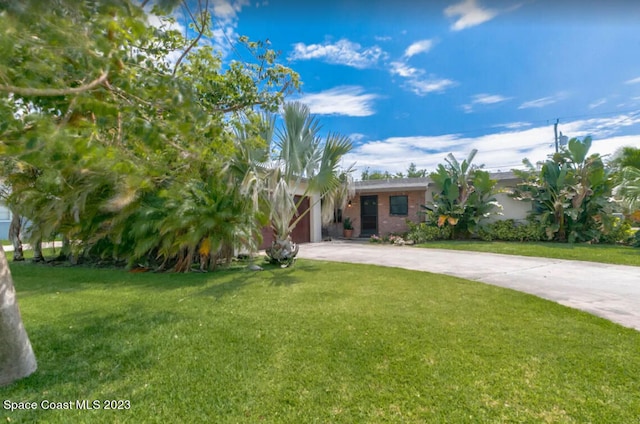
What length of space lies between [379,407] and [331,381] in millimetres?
500

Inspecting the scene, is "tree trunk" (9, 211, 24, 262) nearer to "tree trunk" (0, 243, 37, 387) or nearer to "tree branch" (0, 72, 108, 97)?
"tree trunk" (0, 243, 37, 387)

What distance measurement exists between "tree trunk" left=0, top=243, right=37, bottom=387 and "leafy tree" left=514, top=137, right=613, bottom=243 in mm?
16806

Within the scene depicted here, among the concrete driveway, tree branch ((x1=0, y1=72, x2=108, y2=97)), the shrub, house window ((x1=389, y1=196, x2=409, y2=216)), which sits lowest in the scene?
the concrete driveway

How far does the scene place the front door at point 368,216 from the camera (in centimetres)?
1845

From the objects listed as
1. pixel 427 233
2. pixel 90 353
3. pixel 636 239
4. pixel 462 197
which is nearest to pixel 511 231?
pixel 462 197

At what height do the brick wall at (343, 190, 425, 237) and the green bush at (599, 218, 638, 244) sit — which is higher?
the brick wall at (343, 190, 425, 237)

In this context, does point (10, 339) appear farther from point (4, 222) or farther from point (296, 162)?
point (4, 222)

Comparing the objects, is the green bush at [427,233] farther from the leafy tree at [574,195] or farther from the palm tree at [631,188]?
the palm tree at [631,188]

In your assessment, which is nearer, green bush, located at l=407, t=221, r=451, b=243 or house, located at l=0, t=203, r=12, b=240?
green bush, located at l=407, t=221, r=451, b=243

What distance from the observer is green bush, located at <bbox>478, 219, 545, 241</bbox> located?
14188 mm

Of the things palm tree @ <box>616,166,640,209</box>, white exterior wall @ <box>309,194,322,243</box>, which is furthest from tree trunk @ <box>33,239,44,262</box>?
palm tree @ <box>616,166,640,209</box>

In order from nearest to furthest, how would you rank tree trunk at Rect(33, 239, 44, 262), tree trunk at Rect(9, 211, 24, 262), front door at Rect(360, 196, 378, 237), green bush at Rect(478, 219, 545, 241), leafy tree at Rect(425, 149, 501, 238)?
tree trunk at Rect(33, 239, 44, 262) → tree trunk at Rect(9, 211, 24, 262) → green bush at Rect(478, 219, 545, 241) → leafy tree at Rect(425, 149, 501, 238) → front door at Rect(360, 196, 378, 237)

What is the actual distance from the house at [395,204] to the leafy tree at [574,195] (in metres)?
1.42

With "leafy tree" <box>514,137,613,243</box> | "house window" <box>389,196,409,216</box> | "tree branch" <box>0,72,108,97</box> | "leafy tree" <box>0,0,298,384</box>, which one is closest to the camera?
"tree branch" <box>0,72,108,97</box>
